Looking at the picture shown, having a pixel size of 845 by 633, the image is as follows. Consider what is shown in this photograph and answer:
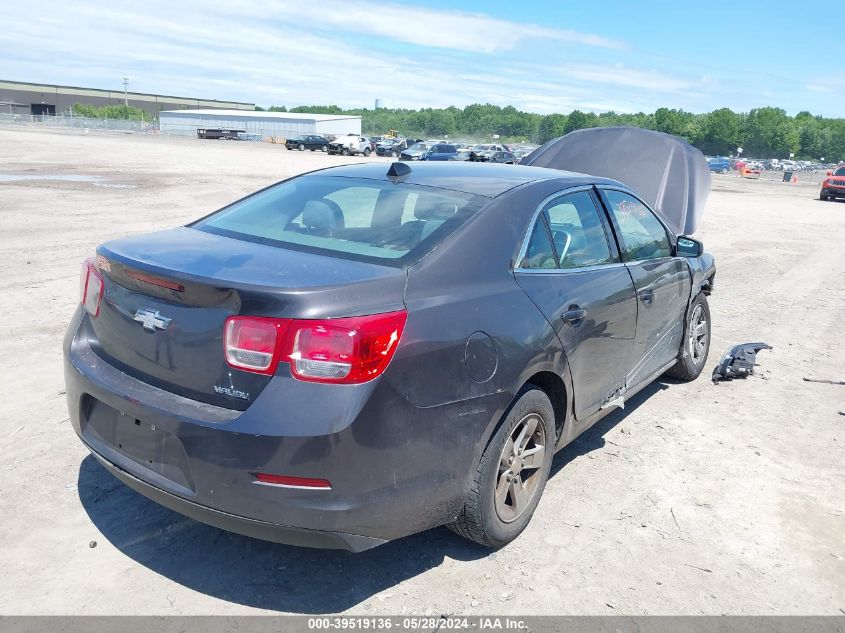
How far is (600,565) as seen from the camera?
338 cm

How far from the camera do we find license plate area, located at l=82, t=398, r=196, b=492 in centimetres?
280

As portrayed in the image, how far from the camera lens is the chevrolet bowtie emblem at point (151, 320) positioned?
9.42 feet

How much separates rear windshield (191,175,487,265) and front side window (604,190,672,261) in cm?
137

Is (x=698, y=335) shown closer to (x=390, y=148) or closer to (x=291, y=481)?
(x=291, y=481)

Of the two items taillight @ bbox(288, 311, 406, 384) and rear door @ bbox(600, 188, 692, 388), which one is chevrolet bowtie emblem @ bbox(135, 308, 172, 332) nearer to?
taillight @ bbox(288, 311, 406, 384)

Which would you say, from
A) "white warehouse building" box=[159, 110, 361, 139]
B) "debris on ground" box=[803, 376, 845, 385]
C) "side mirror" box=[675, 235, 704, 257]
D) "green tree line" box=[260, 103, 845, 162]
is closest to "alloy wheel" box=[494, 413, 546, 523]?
"side mirror" box=[675, 235, 704, 257]

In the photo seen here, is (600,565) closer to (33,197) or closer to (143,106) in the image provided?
(33,197)

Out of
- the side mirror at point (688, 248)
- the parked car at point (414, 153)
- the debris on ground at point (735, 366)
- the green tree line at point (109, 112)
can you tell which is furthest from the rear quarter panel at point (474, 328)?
the green tree line at point (109, 112)

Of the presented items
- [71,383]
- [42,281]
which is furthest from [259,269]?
[42,281]

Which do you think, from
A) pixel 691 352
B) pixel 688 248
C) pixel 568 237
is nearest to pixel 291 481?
pixel 568 237

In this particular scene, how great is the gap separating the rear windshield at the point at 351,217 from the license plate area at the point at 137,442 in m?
1.00

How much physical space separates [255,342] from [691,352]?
168 inches

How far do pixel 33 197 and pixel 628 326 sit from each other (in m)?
14.6

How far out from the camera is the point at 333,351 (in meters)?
2.65
